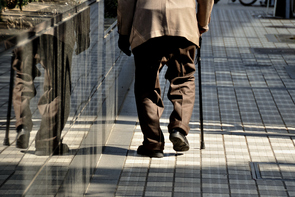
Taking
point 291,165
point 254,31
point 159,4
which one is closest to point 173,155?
point 291,165

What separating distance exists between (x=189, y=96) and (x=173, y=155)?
57 centimetres

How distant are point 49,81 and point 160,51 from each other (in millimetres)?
1729

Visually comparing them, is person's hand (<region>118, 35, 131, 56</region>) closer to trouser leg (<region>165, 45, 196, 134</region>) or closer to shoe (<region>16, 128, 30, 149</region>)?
trouser leg (<region>165, 45, 196, 134</region>)

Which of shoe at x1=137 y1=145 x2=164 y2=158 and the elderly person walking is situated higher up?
the elderly person walking

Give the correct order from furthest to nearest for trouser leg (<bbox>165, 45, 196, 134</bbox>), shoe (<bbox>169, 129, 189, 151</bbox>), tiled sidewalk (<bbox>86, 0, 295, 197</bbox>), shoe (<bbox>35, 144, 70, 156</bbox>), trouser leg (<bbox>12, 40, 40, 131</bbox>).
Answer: trouser leg (<bbox>165, 45, 196, 134</bbox>) → shoe (<bbox>169, 129, 189, 151</bbox>) → tiled sidewalk (<bbox>86, 0, 295, 197</bbox>) → shoe (<bbox>35, 144, 70, 156</bbox>) → trouser leg (<bbox>12, 40, 40, 131</bbox>)

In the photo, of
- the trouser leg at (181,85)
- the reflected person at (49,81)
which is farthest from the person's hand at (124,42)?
the reflected person at (49,81)

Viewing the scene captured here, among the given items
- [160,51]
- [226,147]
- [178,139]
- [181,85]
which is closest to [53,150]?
[178,139]

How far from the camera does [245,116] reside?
18.7 feet

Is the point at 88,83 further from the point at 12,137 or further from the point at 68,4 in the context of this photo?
the point at 12,137

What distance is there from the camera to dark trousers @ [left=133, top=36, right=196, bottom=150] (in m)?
4.12

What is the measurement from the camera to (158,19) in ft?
13.0

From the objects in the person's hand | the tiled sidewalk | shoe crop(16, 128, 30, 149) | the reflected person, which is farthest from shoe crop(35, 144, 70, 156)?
the person's hand

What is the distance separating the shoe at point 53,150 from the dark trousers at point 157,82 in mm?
1319

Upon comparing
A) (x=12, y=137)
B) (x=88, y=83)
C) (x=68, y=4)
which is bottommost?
A: (x=88, y=83)
